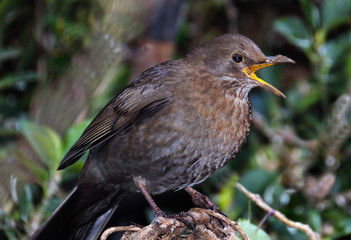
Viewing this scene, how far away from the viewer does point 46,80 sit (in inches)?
208

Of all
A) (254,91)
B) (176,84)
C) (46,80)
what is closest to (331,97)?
(254,91)

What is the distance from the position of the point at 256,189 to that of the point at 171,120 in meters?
1.09

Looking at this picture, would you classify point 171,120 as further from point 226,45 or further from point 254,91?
point 254,91

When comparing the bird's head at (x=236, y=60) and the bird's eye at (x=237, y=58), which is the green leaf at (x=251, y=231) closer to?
the bird's head at (x=236, y=60)

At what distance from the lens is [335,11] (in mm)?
5051

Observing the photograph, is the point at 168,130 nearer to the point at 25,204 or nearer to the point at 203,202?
the point at 203,202

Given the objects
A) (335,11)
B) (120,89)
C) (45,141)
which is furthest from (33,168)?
(335,11)

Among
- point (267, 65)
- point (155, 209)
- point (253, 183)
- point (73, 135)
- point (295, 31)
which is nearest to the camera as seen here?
point (155, 209)

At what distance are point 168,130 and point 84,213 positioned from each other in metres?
0.79

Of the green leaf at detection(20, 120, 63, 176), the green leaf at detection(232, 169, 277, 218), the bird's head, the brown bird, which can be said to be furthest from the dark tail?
the bird's head

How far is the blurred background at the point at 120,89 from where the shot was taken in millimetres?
3857

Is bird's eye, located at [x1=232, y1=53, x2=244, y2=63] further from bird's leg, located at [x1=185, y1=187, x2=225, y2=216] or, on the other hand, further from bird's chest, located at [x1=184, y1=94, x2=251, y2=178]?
bird's leg, located at [x1=185, y1=187, x2=225, y2=216]

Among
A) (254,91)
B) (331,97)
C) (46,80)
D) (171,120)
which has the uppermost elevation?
(46,80)

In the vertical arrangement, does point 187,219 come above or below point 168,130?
below
